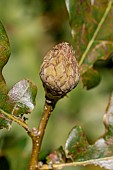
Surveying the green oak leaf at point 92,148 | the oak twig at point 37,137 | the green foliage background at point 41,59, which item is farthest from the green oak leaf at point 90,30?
the green foliage background at point 41,59

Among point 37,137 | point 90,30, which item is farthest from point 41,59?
point 37,137

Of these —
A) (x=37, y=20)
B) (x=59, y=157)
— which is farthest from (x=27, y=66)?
(x=59, y=157)

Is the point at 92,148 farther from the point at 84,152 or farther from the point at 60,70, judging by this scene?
the point at 60,70

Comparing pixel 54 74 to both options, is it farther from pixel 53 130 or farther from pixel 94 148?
pixel 53 130

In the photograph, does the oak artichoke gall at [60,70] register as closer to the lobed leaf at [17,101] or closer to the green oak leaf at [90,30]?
the lobed leaf at [17,101]

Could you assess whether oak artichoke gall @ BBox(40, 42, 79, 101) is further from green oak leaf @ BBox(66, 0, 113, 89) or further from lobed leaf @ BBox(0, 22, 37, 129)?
green oak leaf @ BBox(66, 0, 113, 89)

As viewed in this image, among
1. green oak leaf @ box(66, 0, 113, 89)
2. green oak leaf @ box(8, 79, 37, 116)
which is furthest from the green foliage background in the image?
A: green oak leaf @ box(8, 79, 37, 116)
